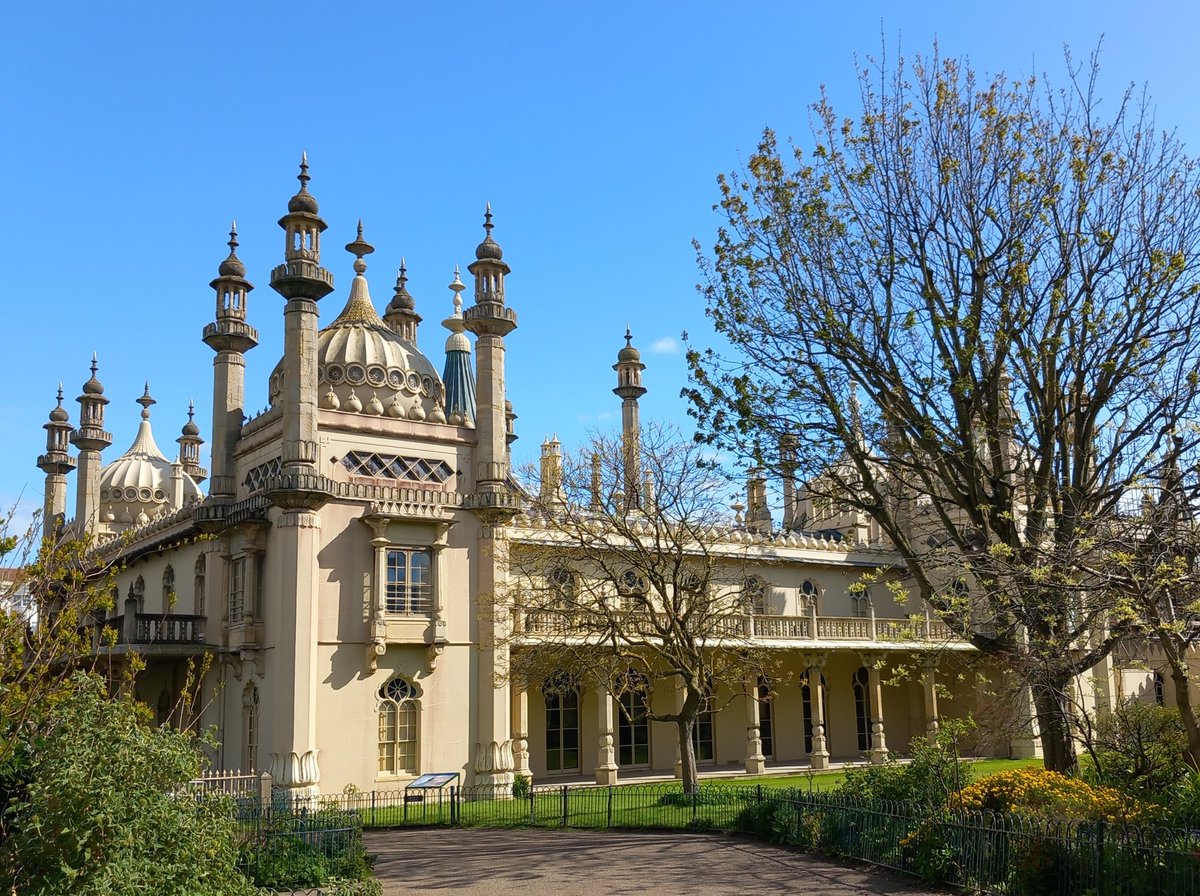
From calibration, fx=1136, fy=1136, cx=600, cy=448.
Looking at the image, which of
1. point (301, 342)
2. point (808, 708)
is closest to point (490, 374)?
point (301, 342)

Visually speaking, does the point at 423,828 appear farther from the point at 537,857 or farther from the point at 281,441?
the point at 281,441

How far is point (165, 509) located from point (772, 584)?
2115 cm

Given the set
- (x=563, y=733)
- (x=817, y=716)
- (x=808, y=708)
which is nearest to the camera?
(x=563, y=733)

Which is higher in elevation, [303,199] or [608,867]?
[303,199]

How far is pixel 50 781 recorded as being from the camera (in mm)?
9703

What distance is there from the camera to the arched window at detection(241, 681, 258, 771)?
82.8 ft

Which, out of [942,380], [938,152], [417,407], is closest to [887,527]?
[942,380]

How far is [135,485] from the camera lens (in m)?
40.2

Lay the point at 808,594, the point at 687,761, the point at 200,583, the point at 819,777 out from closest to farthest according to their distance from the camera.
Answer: the point at 687,761
the point at 200,583
the point at 819,777
the point at 808,594

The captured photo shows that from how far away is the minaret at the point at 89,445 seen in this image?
36.7m

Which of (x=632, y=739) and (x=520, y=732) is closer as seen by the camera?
(x=520, y=732)

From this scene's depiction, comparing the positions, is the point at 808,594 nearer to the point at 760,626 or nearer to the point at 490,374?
the point at 760,626

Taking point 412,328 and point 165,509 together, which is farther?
point 165,509

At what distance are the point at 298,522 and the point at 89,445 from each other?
15.8m
